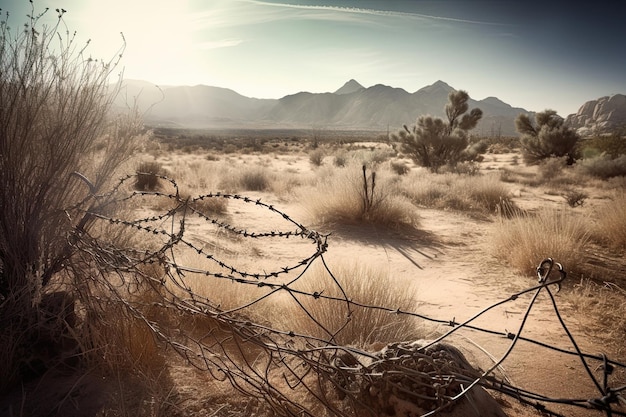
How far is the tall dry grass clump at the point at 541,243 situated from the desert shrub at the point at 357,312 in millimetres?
2827

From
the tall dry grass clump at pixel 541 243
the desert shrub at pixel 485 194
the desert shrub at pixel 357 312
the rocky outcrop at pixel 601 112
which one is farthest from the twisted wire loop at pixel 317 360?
the rocky outcrop at pixel 601 112

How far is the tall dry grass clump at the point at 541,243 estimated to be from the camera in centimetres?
570

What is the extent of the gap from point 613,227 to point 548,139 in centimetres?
1708

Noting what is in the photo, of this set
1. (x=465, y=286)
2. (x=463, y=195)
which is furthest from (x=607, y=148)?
(x=465, y=286)

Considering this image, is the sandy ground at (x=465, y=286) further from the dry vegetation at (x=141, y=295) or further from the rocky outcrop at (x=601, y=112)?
the rocky outcrop at (x=601, y=112)

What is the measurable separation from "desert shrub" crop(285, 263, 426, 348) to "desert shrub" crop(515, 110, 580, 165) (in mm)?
20498

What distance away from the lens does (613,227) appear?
7.05 m

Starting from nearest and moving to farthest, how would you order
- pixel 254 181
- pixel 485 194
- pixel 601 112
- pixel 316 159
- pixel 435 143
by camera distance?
pixel 485 194
pixel 254 181
pixel 435 143
pixel 316 159
pixel 601 112

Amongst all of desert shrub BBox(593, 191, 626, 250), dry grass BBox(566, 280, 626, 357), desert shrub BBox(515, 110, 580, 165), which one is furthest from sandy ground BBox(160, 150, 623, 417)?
desert shrub BBox(515, 110, 580, 165)

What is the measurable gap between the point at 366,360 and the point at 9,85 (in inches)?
138

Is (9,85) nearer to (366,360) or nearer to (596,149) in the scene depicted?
(366,360)

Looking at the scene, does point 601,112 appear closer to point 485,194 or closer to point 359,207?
point 485,194

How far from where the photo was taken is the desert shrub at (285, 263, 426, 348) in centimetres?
344

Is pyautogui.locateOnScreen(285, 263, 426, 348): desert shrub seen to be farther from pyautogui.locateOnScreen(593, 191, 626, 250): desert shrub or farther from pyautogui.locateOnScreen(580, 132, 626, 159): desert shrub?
pyautogui.locateOnScreen(580, 132, 626, 159): desert shrub
